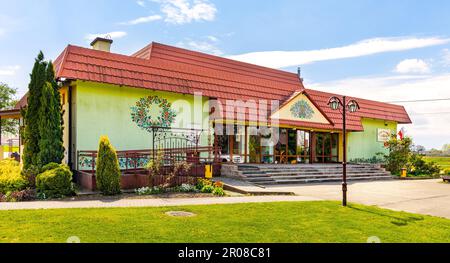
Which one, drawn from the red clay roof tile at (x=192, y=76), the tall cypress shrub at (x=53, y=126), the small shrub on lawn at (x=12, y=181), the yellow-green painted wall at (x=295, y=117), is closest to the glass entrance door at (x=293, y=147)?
the yellow-green painted wall at (x=295, y=117)

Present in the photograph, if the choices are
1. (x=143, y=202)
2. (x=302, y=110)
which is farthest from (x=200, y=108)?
(x=143, y=202)

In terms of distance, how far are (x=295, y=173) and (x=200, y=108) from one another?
19.0ft

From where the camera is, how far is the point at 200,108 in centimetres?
1794

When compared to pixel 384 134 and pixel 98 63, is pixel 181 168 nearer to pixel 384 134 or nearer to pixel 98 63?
pixel 98 63

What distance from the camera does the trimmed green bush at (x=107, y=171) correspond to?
11656 millimetres

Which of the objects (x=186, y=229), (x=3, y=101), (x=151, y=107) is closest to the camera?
(x=186, y=229)

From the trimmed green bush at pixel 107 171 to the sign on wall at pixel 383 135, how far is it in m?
22.0

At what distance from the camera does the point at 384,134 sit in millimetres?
27969

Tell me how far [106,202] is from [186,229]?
168 inches

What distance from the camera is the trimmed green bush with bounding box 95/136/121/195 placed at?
11656 millimetres

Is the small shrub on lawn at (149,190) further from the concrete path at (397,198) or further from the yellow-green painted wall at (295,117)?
the yellow-green painted wall at (295,117)

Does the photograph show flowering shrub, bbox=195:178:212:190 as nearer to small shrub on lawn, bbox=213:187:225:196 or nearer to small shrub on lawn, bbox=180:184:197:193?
small shrub on lawn, bbox=180:184:197:193

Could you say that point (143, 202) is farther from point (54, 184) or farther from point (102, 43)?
point (102, 43)
